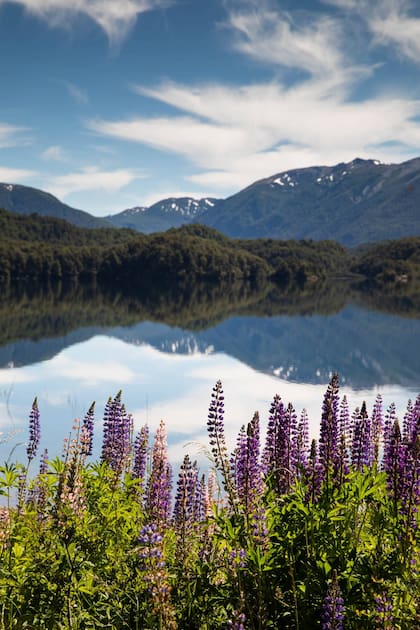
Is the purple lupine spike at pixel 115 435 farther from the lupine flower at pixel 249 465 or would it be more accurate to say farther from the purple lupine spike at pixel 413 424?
the purple lupine spike at pixel 413 424

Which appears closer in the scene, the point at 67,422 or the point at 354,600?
the point at 354,600

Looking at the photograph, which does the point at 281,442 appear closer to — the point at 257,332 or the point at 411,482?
the point at 411,482

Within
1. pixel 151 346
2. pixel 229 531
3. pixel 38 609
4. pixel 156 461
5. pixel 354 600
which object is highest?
pixel 156 461

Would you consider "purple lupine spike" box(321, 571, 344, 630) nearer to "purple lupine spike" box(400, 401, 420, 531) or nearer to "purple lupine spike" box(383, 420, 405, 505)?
"purple lupine spike" box(400, 401, 420, 531)

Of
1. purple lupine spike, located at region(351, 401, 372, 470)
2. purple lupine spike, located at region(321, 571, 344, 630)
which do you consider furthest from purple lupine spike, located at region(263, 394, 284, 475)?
purple lupine spike, located at region(321, 571, 344, 630)

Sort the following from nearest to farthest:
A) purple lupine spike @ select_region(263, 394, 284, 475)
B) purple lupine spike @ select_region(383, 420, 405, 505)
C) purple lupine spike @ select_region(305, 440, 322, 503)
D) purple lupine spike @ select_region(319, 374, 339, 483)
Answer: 1. purple lupine spike @ select_region(383, 420, 405, 505)
2. purple lupine spike @ select_region(305, 440, 322, 503)
3. purple lupine spike @ select_region(319, 374, 339, 483)
4. purple lupine spike @ select_region(263, 394, 284, 475)

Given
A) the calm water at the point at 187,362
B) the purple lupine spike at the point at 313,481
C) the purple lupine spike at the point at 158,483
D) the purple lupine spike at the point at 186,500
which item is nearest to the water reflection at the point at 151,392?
the calm water at the point at 187,362

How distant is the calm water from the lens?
28.6 metres

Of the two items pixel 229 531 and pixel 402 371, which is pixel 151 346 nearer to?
pixel 402 371

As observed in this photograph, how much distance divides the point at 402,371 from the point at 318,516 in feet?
144

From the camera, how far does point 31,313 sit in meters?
86.4

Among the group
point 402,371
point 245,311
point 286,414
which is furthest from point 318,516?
point 245,311

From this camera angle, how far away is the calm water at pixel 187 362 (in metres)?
28.6

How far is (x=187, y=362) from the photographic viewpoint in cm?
4872
